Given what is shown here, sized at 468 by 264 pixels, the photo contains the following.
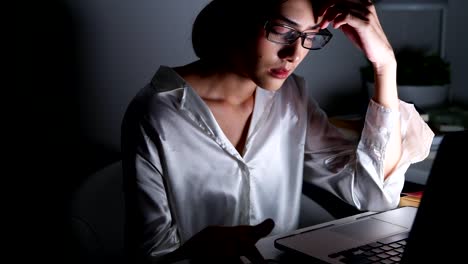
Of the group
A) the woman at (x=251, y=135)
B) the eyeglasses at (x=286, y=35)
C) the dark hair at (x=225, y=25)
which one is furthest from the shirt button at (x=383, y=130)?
the dark hair at (x=225, y=25)

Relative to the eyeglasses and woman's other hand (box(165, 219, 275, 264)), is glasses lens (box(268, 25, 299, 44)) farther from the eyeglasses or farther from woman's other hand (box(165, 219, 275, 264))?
woman's other hand (box(165, 219, 275, 264))

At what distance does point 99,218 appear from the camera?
1112mm

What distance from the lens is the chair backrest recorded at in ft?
3.51

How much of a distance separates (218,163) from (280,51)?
0.28 m

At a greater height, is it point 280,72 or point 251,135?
point 280,72

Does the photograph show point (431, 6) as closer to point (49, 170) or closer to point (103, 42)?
point (103, 42)

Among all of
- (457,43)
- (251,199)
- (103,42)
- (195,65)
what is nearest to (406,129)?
(251,199)

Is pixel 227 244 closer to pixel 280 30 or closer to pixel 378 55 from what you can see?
pixel 280 30

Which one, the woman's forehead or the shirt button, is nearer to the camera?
the woman's forehead

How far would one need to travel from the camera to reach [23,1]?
1420 mm

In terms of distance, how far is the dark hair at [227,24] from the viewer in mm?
1093

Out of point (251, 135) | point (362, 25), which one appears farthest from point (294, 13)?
point (251, 135)

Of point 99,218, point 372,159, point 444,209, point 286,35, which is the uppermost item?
point 286,35

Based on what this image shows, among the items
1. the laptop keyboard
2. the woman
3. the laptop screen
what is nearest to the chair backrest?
the woman
